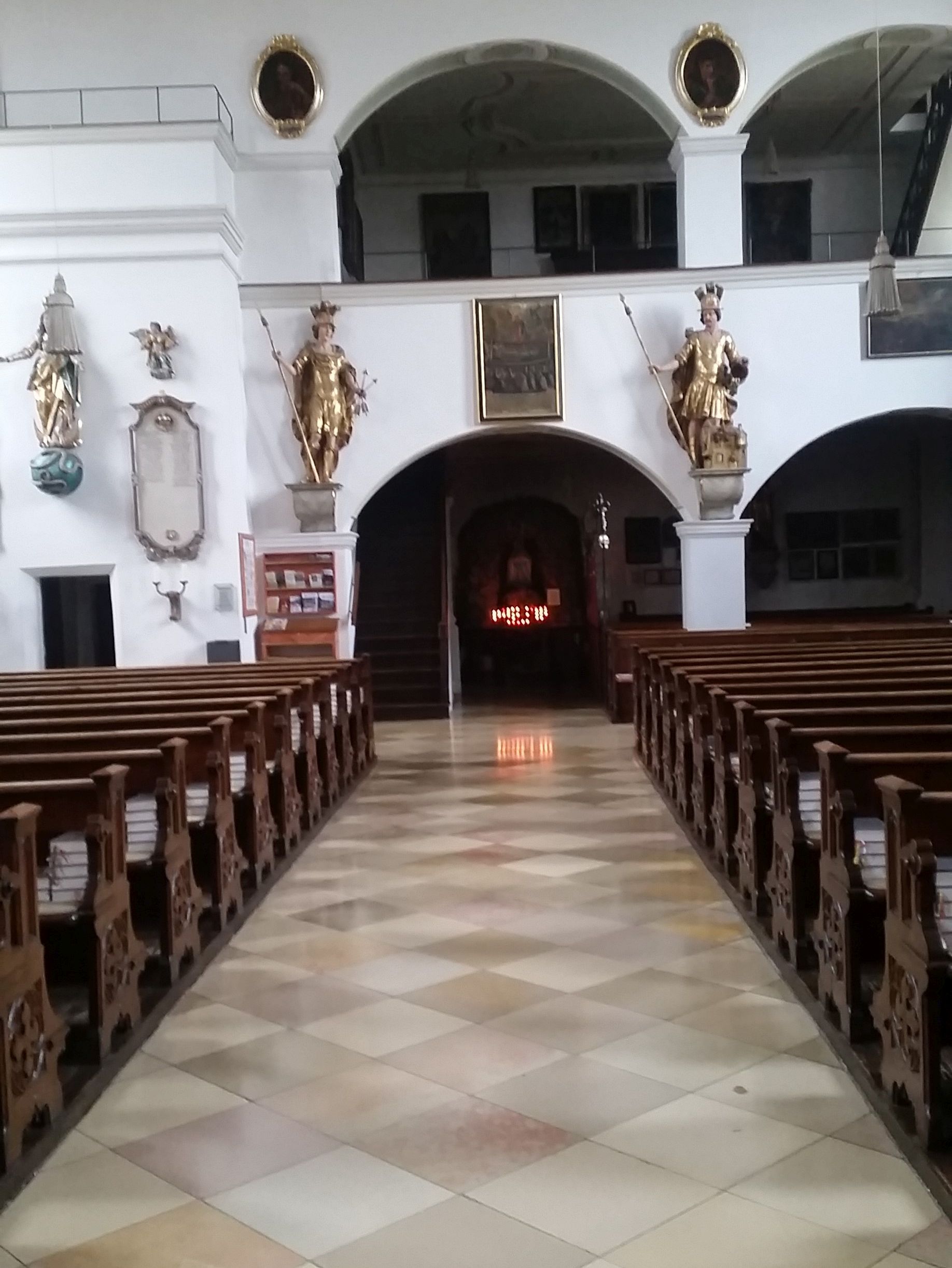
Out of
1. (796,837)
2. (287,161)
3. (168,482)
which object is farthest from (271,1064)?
(287,161)

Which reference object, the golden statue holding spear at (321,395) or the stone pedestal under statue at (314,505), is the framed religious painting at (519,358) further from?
the stone pedestal under statue at (314,505)

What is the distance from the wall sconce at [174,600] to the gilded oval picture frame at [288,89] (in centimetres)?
475

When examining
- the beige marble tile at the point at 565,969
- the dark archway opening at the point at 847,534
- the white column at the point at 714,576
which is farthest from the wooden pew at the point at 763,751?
the dark archway opening at the point at 847,534

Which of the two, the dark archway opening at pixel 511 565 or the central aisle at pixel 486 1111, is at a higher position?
the dark archway opening at pixel 511 565

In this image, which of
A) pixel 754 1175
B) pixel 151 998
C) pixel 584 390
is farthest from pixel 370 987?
pixel 584 390

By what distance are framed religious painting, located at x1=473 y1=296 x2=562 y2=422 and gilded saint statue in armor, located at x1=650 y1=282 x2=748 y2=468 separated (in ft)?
3.47

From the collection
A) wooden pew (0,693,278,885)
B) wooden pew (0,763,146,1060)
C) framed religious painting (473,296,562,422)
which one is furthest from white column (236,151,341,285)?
wooden pew (0,763,146,1060)

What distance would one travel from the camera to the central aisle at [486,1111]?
283 cm

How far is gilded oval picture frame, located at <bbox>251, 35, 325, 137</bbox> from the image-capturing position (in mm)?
12875

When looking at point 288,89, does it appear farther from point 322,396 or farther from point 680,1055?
point 680,1055

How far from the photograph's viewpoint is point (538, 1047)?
3973 millimetres

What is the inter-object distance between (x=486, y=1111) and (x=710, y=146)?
11688 mm

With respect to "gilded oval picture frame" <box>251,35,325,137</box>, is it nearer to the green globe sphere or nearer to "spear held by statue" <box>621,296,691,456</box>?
"spear held by statue" <box>621,296,691,456</box>

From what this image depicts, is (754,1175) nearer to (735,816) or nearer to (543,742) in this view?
(735,816)
